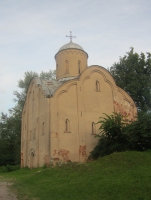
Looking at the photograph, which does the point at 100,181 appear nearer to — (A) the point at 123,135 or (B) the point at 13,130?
(A) the point at 123,135

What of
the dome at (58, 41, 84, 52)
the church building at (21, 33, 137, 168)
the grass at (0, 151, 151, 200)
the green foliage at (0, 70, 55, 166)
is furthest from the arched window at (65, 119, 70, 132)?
the green foliage at (0, 70, 55, 166)

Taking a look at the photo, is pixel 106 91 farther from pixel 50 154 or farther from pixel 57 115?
pixel 50 154

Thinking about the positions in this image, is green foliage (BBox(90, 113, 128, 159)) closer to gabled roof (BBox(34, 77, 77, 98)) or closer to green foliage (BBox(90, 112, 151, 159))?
green foliage (BBox(90, 112, 151, 159))

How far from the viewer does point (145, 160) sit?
12.1m

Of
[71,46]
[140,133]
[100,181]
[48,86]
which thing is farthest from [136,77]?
[100,181]

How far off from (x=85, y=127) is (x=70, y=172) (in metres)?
6.64

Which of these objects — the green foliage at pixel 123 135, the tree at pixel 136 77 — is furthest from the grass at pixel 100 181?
the tree at pixel 136 77

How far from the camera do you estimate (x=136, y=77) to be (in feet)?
82.2

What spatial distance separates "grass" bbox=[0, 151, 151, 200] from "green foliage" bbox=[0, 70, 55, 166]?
17727mm

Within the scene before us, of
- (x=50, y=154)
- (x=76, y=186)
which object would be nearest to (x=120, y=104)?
(x=50, y=154)

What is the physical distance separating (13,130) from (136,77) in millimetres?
17332

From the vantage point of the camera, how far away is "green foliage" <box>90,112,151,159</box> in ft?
48.2

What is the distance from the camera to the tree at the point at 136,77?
80.6 ft

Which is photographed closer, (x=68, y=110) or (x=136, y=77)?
(x=68, y=110)
